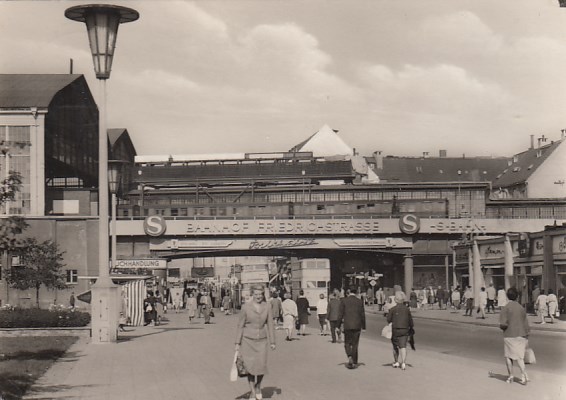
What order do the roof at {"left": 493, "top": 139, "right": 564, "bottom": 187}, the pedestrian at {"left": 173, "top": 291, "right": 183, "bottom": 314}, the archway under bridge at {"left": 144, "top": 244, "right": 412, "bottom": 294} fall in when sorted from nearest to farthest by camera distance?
1. the pedestrian at {"left": 173, "top": 291, "right": 183, "bottom": 314}
2. the archway under bridge at {"left": 144, "top": 244, "right": 412, "bottom": 294}
3. the roof at {"left": 493, "top": 139, "right": 564, "bottom": 187}

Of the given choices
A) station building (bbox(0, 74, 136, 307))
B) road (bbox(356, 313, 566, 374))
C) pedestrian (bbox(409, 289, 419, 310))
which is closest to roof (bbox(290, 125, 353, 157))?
station building (bbox(0, 74, 136, 307))

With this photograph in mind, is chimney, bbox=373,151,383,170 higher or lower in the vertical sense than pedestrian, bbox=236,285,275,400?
higher

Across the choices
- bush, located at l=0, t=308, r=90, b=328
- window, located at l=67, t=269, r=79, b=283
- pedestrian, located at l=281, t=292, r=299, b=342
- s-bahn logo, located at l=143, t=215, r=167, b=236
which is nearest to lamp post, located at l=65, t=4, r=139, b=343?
bush, located at l=0, t=308, r=90, b=328

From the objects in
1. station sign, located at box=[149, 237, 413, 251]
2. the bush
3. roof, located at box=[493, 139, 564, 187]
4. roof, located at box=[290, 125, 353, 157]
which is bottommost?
the bush

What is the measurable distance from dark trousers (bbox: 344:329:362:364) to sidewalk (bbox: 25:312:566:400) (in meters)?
0.34

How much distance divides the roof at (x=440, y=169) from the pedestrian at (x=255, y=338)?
110m

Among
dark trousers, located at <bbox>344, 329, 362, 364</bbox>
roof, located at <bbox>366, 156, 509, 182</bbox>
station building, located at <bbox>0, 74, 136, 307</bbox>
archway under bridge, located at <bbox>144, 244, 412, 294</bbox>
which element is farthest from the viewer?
roof, located at <bbox>366, 156, 509, 182</bbox>

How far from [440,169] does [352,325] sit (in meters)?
110

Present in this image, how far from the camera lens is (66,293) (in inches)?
2655

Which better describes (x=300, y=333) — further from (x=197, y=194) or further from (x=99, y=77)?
(x=197, y=194)

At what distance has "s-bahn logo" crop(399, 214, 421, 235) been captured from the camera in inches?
2928

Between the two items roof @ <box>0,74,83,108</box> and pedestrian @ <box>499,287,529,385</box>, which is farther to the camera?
roof @ <box>0,74,83,108</box>

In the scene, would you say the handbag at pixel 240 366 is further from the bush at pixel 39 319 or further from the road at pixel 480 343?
the bush at pixel 39 319

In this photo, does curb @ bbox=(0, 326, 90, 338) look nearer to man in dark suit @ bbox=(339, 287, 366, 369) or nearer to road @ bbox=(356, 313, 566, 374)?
road @ bbox=(356, 313, 566, 374)
